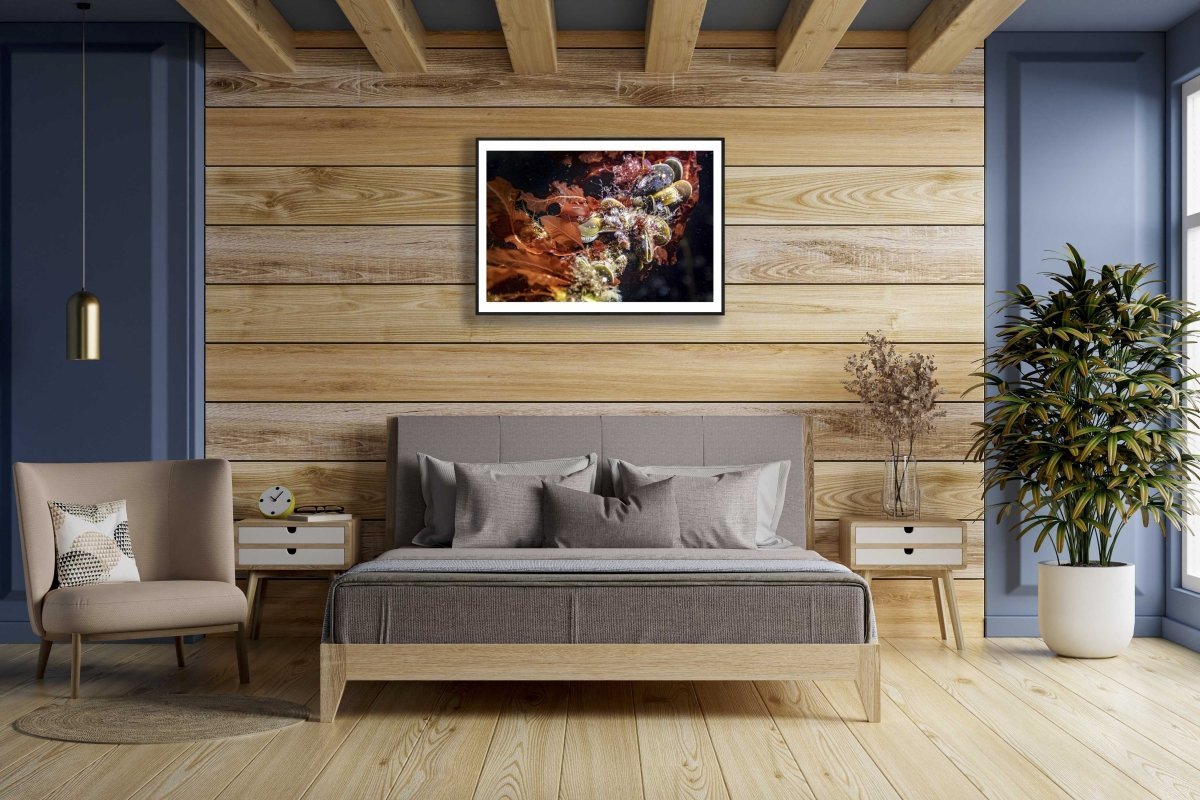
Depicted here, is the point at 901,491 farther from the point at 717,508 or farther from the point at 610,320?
the point at 610,320

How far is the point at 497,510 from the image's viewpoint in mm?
4172

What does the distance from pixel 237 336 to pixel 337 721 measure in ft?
6.72

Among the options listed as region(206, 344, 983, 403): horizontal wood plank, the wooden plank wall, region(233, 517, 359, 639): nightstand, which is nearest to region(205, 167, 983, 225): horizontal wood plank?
the wooden plank wall

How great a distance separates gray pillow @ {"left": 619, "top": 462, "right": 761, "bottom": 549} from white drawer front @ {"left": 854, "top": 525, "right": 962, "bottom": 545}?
46 centimetres

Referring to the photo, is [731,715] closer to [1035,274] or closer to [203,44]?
[1035,274]

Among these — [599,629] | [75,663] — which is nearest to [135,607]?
[75,663]

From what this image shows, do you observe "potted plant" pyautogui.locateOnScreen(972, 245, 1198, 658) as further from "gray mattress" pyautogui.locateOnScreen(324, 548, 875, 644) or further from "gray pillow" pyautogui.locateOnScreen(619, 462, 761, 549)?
"gray mattress" pyautogui.locateOnScreen(324, 548, 875, 644)

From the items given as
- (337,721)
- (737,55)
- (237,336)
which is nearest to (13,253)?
(237,336)

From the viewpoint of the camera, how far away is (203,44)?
4.68 metres

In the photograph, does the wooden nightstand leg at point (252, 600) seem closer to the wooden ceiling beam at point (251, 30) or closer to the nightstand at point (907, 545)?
the wooden ceiling beam at point (251, 30)

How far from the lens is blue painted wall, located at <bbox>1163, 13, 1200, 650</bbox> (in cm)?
456

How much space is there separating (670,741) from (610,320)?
6.94ft

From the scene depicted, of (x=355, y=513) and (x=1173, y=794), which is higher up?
(x=355, y=513)

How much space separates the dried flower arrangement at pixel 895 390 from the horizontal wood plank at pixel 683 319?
0.13 metres
